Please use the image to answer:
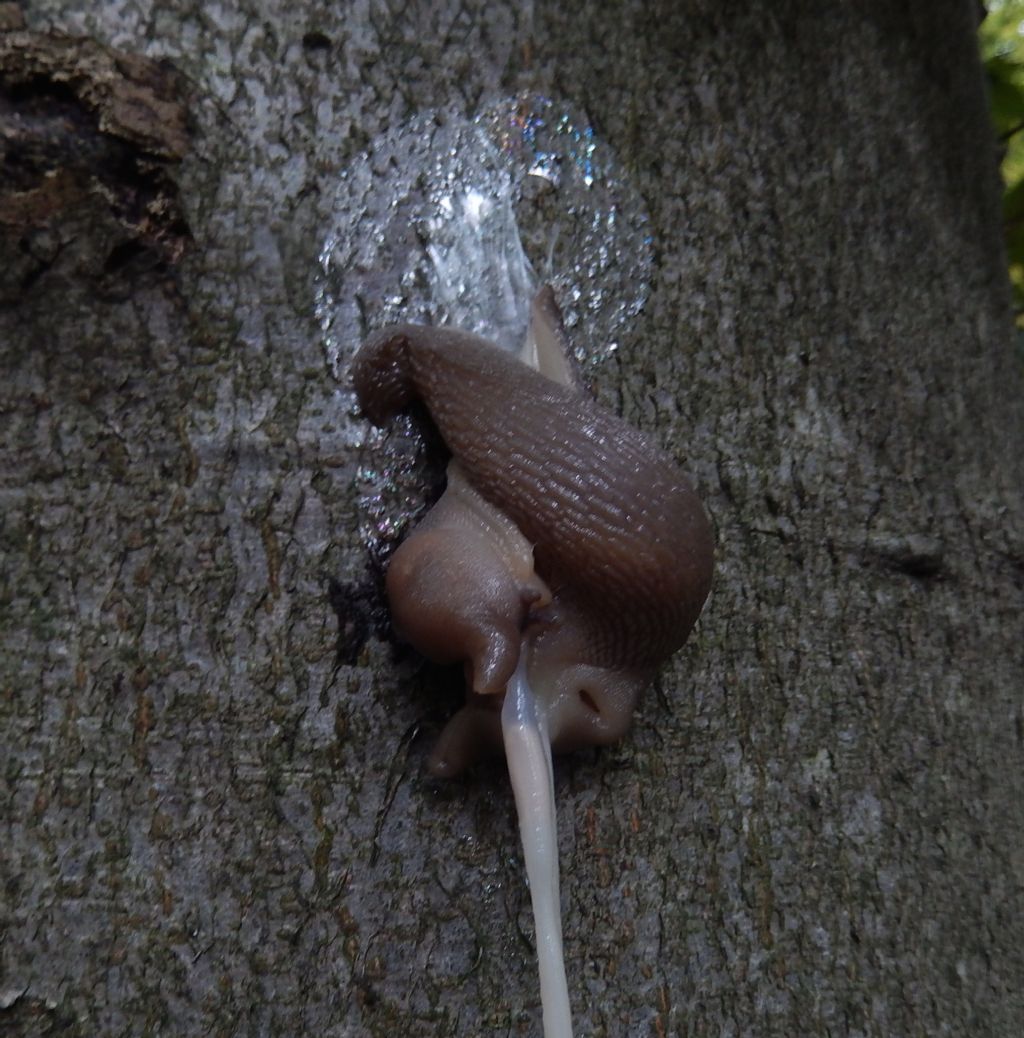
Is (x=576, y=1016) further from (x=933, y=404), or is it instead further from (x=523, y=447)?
(x=933, y=404)

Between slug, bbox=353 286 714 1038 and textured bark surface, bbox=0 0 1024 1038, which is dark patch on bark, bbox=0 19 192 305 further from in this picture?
slug, bbox=353 286 714 1038

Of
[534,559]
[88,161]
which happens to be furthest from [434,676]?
[88,161]

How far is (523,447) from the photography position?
871 mm

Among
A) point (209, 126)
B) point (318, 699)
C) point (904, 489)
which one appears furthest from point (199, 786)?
point (904, 489)

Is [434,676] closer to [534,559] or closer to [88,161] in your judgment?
[534,559]

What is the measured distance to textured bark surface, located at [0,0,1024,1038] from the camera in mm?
813

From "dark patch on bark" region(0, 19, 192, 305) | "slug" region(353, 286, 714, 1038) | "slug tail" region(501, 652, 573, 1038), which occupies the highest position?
"dark patch on bark" region(0, 19, 192, 305)

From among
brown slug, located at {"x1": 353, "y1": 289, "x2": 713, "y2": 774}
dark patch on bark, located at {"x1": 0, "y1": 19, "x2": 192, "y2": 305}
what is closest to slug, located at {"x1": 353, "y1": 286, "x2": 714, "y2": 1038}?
brown slug, located at {"x1": 353, "y1": 289, "x2": 713, "y2": 774}

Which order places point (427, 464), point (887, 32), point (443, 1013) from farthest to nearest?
1. point (887, 32)
2. point (427, 464)
3. point (443, 1013)

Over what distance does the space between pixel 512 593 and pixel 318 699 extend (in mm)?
208

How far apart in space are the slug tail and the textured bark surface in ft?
0.22

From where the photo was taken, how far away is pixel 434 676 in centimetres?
87

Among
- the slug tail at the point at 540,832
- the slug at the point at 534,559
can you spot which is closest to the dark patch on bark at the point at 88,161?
the slug at the point at 534,559

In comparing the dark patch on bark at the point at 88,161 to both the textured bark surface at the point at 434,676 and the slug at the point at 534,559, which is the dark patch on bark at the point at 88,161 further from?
the slug at the point at 534,559
